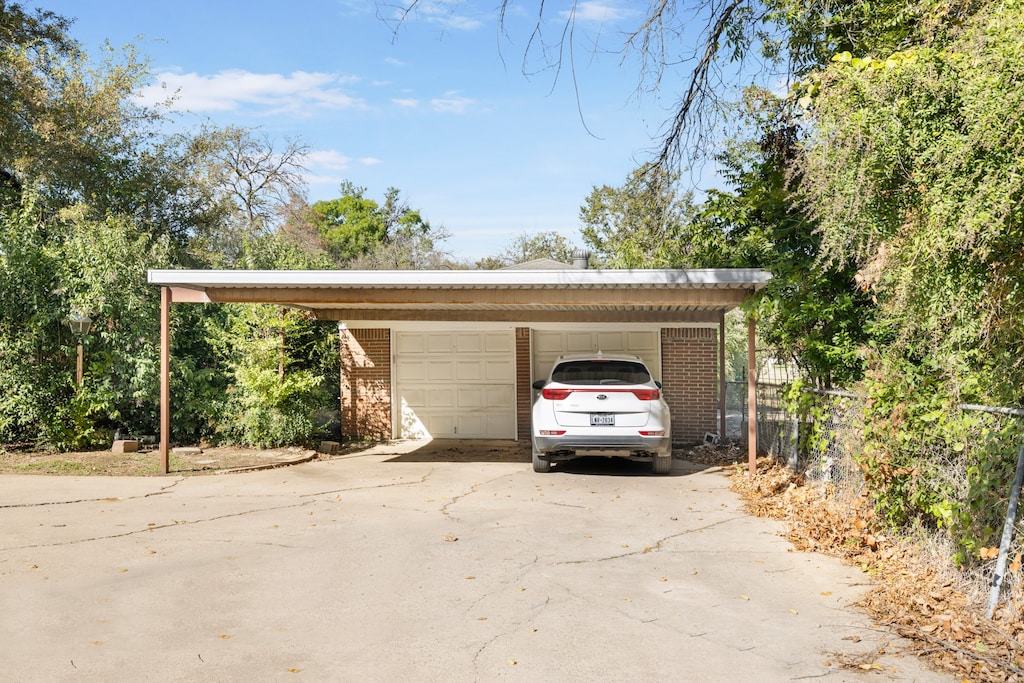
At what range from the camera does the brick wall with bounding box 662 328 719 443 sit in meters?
15.2

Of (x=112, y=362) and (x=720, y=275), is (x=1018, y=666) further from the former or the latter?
(x=112, y=362)

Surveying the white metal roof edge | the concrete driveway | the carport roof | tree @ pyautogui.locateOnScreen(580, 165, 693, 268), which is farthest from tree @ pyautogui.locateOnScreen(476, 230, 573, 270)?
the concrete driveway

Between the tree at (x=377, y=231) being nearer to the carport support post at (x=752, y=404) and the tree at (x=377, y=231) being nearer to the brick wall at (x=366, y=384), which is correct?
the brick wall at (x=366, y=384)

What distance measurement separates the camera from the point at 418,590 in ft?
19.5

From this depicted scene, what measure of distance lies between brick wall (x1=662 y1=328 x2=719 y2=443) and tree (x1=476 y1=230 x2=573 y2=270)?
23.1 meters

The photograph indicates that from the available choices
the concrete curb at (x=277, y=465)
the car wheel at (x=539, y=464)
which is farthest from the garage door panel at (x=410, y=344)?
the car wheel at (x=539, y=464)

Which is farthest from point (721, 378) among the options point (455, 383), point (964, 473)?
point (964, 473)

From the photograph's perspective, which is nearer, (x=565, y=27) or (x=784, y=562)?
(x=565, y=27)

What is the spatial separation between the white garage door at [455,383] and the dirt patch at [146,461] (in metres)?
2.26

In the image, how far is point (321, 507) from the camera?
911 cm

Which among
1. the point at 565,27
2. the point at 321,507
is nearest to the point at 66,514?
the point at 321,507

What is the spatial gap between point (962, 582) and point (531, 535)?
12.0 feet

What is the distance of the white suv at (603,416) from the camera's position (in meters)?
10.7

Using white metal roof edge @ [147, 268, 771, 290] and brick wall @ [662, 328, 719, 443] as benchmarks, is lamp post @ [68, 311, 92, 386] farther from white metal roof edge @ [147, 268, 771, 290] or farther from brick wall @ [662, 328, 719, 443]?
brick wall @ [662, 328, 719, 443]
